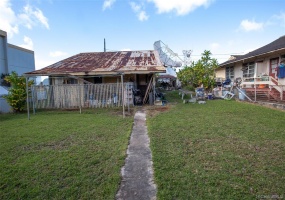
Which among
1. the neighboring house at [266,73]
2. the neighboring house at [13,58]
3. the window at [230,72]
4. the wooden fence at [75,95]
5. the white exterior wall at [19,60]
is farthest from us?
the white exterior wall at [19,60]

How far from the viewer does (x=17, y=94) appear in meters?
11.5

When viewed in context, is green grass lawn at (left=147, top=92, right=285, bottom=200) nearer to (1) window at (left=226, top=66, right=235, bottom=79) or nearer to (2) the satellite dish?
(1) window at (left=226, top=66, right=235, bottom=79)

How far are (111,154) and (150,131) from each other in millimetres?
2136

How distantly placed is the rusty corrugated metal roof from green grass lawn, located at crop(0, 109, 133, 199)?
562 cm

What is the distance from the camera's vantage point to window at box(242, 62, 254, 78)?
1633 cm

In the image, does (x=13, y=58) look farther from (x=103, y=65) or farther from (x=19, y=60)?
(x=103, y=65)

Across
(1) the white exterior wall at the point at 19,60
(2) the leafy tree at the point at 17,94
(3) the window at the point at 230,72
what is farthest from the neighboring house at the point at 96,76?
(3) the window at the point at 230,72

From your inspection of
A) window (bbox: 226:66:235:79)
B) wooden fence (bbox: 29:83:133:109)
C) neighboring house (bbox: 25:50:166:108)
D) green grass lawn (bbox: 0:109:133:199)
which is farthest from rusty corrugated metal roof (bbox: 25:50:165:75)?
window (bbox: 226:66:235:79)

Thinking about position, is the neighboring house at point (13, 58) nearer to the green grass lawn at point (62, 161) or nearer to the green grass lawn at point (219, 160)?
the green grass lawn at point (62, 161)

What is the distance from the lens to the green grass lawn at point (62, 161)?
3125mm

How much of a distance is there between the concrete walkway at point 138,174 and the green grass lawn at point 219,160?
142mm

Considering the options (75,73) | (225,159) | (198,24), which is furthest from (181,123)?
(198,24)

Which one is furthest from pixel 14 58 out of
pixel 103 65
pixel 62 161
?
pixel 62 161

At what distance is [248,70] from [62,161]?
1697 centimetres
